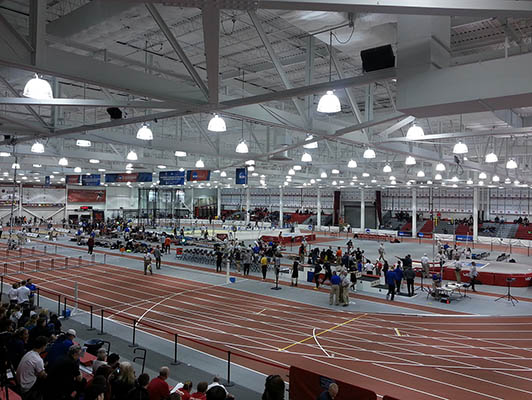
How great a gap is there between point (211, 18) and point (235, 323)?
1051 cm

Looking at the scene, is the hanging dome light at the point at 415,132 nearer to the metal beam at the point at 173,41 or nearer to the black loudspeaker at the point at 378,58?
the black loudspeaker at the point at 378,58

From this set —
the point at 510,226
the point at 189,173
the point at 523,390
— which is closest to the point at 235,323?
the point at 523,390

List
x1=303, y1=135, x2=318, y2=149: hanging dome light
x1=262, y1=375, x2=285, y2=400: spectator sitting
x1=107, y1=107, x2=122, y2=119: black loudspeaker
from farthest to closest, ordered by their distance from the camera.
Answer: x1=303, y1=135, x2=318, y2=149: hanging dome light → x1=107, y1=107, x2=122, y2=119: black loudspeaker → x1=262, y1=375, x2=285, y2=400: spectator sitting

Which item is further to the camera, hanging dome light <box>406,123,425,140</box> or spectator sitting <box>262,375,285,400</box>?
hanging dome light <box>406,123,425,140</box>

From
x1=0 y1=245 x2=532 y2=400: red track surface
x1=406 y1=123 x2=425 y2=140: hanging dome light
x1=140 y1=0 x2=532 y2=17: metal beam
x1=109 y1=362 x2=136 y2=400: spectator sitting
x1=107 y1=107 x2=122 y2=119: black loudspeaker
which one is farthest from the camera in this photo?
x1=107 y1=107 x2=122 y2=119: black loudspeaker

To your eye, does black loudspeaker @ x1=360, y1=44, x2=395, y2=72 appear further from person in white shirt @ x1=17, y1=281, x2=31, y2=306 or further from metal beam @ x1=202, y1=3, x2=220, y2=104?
person in white shirt @ x1=17, y1=281, x2=31, y2=306

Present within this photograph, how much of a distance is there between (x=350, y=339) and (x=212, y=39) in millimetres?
9509

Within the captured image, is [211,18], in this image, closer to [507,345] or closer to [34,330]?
[34,330]

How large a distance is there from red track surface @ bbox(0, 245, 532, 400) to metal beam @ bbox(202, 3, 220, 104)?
5236 mm

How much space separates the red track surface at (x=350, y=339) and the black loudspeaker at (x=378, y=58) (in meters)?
5.57

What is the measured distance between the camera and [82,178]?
1243 inches

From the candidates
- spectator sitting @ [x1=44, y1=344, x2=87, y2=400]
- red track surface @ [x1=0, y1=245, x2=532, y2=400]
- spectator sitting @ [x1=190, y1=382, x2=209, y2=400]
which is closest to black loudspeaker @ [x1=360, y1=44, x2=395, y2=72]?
red track surface @ [x1=0, y1=245, x2=532, y2=400]

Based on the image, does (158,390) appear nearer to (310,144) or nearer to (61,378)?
(61,378)

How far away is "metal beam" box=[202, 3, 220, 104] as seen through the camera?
177 inches
